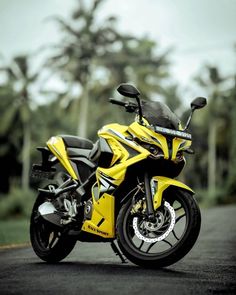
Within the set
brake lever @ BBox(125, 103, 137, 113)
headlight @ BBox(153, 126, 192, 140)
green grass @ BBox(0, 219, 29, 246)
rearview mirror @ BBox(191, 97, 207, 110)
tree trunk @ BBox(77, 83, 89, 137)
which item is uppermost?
tree trunk @ BBox(77, 83, 89, 137)

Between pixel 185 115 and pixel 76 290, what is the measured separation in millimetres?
59999

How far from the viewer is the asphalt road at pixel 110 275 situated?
4.40m

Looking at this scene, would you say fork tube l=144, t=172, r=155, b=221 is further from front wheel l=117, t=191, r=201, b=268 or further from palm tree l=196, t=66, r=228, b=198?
palm tree l=196, t=66, r=228, b=198

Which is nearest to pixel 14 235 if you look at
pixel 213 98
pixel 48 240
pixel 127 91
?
pixel 48 240

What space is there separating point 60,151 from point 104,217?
53.7 inches

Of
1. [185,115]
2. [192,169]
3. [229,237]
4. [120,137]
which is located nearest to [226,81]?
[185,115]

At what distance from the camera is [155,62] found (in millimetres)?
40719

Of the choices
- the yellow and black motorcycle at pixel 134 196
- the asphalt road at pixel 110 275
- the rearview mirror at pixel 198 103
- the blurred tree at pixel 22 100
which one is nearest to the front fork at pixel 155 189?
the yellow and black motorcycle at pixel 134 196

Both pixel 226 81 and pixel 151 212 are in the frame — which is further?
pixel 226 81

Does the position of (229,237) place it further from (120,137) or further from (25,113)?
(25,113)

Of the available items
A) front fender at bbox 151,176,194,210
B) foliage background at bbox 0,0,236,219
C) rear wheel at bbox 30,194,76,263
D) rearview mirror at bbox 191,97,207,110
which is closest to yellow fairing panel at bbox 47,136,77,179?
rear wheel at bbox 30,194,76,263

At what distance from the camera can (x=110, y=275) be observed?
5.07m

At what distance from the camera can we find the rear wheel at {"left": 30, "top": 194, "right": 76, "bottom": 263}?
6436 mm

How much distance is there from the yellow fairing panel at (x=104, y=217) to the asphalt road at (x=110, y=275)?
351mm
